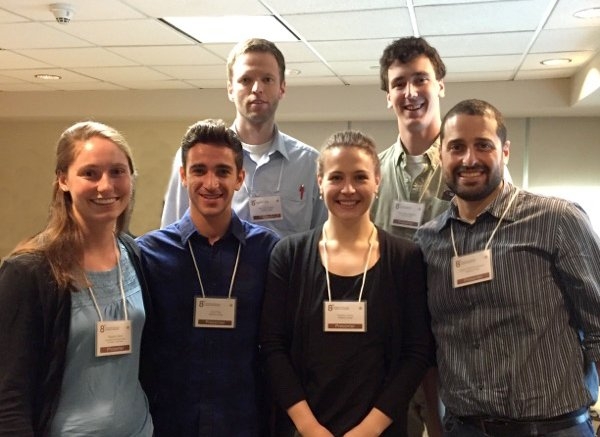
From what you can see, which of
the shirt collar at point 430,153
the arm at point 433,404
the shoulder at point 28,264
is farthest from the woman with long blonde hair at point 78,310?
the shirt collar at point 430,153

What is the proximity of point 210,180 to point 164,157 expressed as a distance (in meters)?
6.19

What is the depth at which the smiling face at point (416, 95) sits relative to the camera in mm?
2428

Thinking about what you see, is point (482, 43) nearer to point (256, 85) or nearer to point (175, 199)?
point (256, 85)

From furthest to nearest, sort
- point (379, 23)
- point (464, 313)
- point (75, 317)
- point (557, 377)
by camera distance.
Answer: point (379, 23) < point (464, 313) < point (557, 377) < point (75, 317)

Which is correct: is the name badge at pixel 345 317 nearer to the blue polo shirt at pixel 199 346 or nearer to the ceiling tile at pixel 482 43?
the blue polo shirt at pixel 199 346

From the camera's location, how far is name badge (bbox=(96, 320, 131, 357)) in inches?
65.0

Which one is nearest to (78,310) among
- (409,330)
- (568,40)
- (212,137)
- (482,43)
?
(212,137)

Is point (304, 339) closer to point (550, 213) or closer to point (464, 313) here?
point (464, 313)

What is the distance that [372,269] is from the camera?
1893 mm

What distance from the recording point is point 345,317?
1833mm

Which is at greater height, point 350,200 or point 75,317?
point 350,200

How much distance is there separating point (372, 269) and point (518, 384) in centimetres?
55

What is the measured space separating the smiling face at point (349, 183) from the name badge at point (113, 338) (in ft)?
2.42

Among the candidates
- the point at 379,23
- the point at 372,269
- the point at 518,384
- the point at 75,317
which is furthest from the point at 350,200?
the point at 379,23
